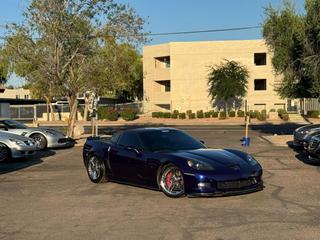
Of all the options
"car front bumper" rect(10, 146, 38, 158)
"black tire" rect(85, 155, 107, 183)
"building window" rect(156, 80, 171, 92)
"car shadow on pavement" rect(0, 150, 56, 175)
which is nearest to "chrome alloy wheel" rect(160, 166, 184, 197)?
"black tire" rect(85, 155, 107, 183)

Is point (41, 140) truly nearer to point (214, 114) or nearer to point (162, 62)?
point (214, 114)

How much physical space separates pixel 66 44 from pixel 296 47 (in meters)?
10.1

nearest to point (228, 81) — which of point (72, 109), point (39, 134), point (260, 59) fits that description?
point (260, 59)

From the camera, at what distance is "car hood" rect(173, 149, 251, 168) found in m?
10.2

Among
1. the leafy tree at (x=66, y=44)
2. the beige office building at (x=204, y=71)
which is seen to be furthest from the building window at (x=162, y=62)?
the leafy tree at (x=66, y=44)

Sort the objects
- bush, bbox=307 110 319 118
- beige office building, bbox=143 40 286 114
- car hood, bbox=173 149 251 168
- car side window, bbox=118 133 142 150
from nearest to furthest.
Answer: car hood, bbox=173 149 251 168
car side window, bbox=118 133 142 150
bush, bbox=307 110 319 118
beige office building, bbox=143 40 286 114

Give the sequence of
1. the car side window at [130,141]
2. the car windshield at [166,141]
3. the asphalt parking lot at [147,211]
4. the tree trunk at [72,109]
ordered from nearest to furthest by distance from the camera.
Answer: the asphalt parking lot at [147,211], the car windshield at [166,141], the car side window at [130,141], the tree trunk at [72,109]

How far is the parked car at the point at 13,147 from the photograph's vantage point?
17203 millimetres

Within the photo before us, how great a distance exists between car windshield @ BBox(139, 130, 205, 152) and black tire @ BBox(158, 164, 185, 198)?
666 mm

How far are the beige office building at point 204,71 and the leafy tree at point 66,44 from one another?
117 ft

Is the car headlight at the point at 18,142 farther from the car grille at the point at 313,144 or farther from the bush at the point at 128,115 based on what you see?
the bush at the point at 128,115

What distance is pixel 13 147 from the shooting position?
56.6ft

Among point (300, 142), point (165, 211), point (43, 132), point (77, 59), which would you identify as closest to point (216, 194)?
point (165, 211)

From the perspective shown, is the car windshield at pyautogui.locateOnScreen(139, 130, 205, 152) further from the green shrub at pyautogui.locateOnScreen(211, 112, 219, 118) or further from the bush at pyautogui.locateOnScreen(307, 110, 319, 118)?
the green shrub at pyautogui.locateOnScreen(211, 112, 219, 118)
